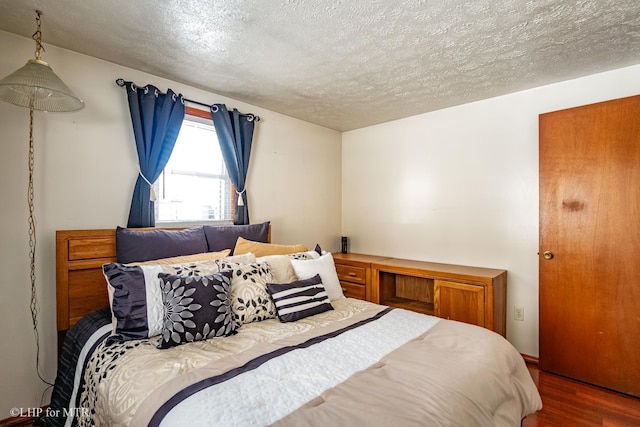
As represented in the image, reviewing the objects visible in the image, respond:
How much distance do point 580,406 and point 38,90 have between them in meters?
4.01

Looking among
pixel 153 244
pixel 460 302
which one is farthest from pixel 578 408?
pixel 153 244

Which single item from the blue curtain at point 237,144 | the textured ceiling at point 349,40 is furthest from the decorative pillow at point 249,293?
the textured ceiling at point 349,40

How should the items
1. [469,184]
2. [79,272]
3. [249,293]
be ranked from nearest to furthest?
1. [249,293]
2. [79,272]
3. [469,184]

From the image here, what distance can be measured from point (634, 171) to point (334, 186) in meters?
2.82

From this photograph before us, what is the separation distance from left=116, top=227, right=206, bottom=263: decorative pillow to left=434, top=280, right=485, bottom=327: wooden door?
2117 millimetres

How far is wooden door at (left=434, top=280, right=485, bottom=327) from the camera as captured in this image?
2.63m

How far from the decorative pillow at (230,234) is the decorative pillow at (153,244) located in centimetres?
13

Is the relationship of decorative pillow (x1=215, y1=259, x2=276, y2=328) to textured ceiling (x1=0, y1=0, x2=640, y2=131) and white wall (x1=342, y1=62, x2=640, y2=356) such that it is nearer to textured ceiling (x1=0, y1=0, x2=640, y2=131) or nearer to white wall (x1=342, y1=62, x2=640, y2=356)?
textured ceiling (x1=0, y1=0, x2=640, y2=131)

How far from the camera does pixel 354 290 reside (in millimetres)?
3482

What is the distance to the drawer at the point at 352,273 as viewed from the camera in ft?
11.2

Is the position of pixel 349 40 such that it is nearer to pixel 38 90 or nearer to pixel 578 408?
pixel 38 90

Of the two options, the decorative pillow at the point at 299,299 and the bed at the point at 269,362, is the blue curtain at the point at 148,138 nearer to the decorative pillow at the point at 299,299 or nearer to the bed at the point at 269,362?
the bed at the point at 269,362

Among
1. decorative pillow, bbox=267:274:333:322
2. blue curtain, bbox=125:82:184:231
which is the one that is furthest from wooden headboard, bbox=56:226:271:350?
decorative pillow, bbox=267:274:333:322

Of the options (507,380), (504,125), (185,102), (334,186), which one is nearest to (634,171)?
(504,125)
